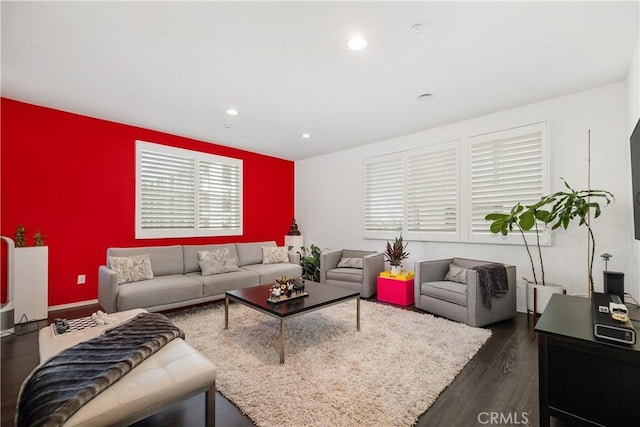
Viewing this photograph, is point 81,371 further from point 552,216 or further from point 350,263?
point 552,216

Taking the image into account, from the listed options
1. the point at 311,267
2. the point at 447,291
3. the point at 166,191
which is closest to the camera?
the point at 447,291

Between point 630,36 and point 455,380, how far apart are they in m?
3.14

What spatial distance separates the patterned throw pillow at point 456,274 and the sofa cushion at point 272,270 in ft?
7.94

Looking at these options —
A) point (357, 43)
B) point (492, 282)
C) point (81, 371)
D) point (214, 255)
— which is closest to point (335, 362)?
point (81, 371)

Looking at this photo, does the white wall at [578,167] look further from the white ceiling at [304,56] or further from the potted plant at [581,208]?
the white ceiling at [304,56]

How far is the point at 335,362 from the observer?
8.01ft

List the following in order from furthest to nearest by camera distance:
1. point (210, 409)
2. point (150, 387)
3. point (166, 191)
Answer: point (166, 191)
point (210, 409)
point (150, 387)

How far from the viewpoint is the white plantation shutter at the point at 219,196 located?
17.3 ft

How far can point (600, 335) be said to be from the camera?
1.48m

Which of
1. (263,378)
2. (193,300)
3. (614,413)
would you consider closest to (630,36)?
(614,413)

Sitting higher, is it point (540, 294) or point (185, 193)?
point (185, 193)

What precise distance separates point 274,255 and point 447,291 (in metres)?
2.95

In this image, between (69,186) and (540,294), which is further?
(69,186)

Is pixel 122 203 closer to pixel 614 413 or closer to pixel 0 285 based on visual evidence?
pixel 0 285
